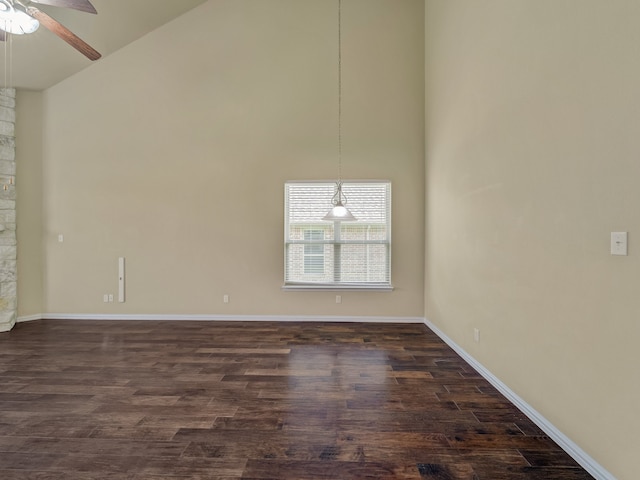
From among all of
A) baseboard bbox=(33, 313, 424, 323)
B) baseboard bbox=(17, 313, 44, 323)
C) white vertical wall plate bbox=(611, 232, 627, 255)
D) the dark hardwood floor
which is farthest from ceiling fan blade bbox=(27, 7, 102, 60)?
white vertical wall plate bbox=(611, 232, 627, 255)

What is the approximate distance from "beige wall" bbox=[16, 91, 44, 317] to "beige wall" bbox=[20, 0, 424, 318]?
0.33ft

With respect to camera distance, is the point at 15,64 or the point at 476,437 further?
the point at 15,64

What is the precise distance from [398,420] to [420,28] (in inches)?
213

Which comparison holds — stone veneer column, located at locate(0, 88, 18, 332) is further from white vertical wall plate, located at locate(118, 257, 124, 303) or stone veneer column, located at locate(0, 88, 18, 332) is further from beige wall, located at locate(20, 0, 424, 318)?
white vertical wall plate, located at locate(118, 257, 124, 303)

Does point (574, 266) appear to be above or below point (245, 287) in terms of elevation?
above

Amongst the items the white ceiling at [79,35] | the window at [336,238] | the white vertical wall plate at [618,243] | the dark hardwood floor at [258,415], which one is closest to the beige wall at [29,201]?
the white ceiling at [79,35]

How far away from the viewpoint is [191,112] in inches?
196

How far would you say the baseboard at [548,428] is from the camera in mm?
1753

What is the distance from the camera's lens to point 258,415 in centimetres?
235

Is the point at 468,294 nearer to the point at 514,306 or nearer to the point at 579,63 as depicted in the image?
the point at 514,306

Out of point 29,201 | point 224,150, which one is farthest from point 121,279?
point 224,150

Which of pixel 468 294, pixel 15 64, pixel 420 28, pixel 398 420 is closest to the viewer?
pixel 398 420

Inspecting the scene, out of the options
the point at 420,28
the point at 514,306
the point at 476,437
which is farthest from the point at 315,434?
the point at 420,28

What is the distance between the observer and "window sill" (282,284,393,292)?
4.88 metres
